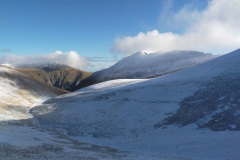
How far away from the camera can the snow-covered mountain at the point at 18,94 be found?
5916cm

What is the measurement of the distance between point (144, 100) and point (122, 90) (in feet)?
32.8

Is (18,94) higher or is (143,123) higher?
(18,94)

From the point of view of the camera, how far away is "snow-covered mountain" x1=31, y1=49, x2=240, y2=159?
119 ft

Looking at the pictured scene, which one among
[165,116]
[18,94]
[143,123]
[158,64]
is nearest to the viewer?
[143,123]

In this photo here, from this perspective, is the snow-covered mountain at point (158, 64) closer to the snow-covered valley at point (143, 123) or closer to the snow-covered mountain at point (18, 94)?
the snow-covered mountain at point (18, 94)

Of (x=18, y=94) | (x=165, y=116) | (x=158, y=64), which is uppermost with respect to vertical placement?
(x=158, y=64)

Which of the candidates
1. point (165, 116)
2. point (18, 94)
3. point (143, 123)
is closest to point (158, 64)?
point (18, 94)

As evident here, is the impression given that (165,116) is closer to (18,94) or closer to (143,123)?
(143,123)

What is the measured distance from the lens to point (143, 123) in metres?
46.8

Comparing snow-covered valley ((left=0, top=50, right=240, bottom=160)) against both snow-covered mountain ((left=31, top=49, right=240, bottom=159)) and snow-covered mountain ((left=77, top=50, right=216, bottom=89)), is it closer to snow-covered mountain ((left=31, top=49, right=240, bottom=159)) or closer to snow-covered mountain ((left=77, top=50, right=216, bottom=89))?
snow-covered mountain ((left=31, top=49, right=240, bottom=159))

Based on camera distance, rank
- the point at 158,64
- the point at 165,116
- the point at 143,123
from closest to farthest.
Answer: the point at 143,123
the point at 165,116
the point at 158,64

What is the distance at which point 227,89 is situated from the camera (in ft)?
171

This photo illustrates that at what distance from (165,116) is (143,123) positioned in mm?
3589

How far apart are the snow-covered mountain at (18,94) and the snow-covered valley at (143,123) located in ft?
4.13
